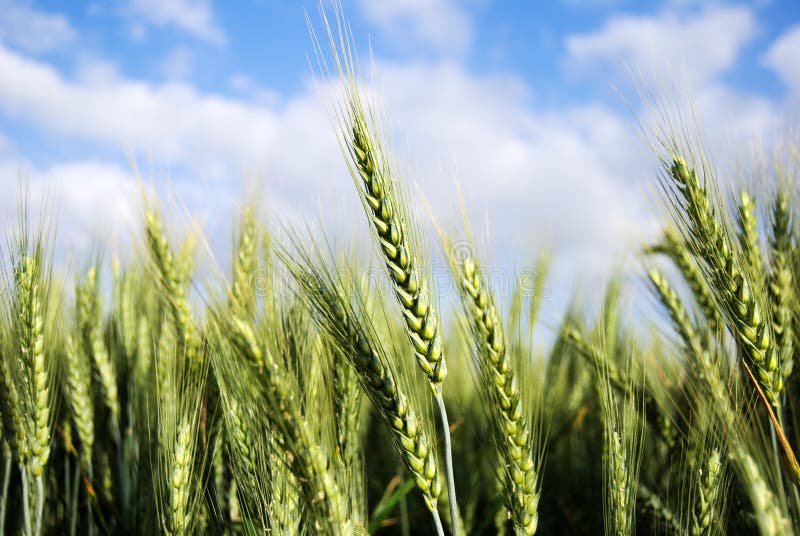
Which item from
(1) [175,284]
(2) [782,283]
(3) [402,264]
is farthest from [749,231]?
(1) [175,284]

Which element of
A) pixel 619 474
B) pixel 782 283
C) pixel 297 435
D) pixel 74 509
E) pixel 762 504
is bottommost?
pixel 762 504

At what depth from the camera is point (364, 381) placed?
146 centimetres

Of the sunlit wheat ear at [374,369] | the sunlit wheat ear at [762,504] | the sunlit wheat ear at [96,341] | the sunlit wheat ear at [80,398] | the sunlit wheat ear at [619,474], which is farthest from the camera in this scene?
the sunlit wheat ear at [96,341]

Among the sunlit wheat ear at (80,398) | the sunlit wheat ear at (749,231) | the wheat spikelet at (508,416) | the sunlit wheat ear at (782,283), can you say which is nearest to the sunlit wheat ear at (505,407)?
the wheat spikelet at (508,416)

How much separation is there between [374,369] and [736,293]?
3.42 feet

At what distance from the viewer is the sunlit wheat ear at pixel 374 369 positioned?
1.43 m

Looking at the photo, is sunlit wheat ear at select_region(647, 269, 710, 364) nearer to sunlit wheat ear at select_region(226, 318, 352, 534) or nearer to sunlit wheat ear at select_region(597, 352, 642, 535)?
sunlit wheat ear at select_region(597, 352, 642, 535)

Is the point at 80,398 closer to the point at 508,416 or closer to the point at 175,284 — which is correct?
the point at 175,284

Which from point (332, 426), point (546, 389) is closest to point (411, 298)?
point (332, 426)

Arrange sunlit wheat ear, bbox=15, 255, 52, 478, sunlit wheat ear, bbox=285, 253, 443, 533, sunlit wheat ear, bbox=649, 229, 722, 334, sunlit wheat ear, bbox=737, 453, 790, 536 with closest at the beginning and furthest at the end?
sunlit wheat ear, bbox=737, 453, 790, 536 < sunlit wheat ear, bbox=285, 253, 443, 533 < sunlit wheat ear, bbox=15, 255, 52, 478 < sunlit wheat ear, bbox=649, 229, 722, 334

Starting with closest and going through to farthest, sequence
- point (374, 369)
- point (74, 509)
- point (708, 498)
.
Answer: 1. point (374, 369)
2. point (708, 498)
3. point (74, 509)

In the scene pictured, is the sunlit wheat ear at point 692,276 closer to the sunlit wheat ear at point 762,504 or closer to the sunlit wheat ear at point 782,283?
the sunlit wheat ear at point 782,283

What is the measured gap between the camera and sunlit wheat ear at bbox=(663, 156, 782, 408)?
169 centimetres

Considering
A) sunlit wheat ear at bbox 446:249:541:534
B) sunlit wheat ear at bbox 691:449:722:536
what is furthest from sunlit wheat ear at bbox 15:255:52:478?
sunlit wheat ear at bbox 691:449:722:536
